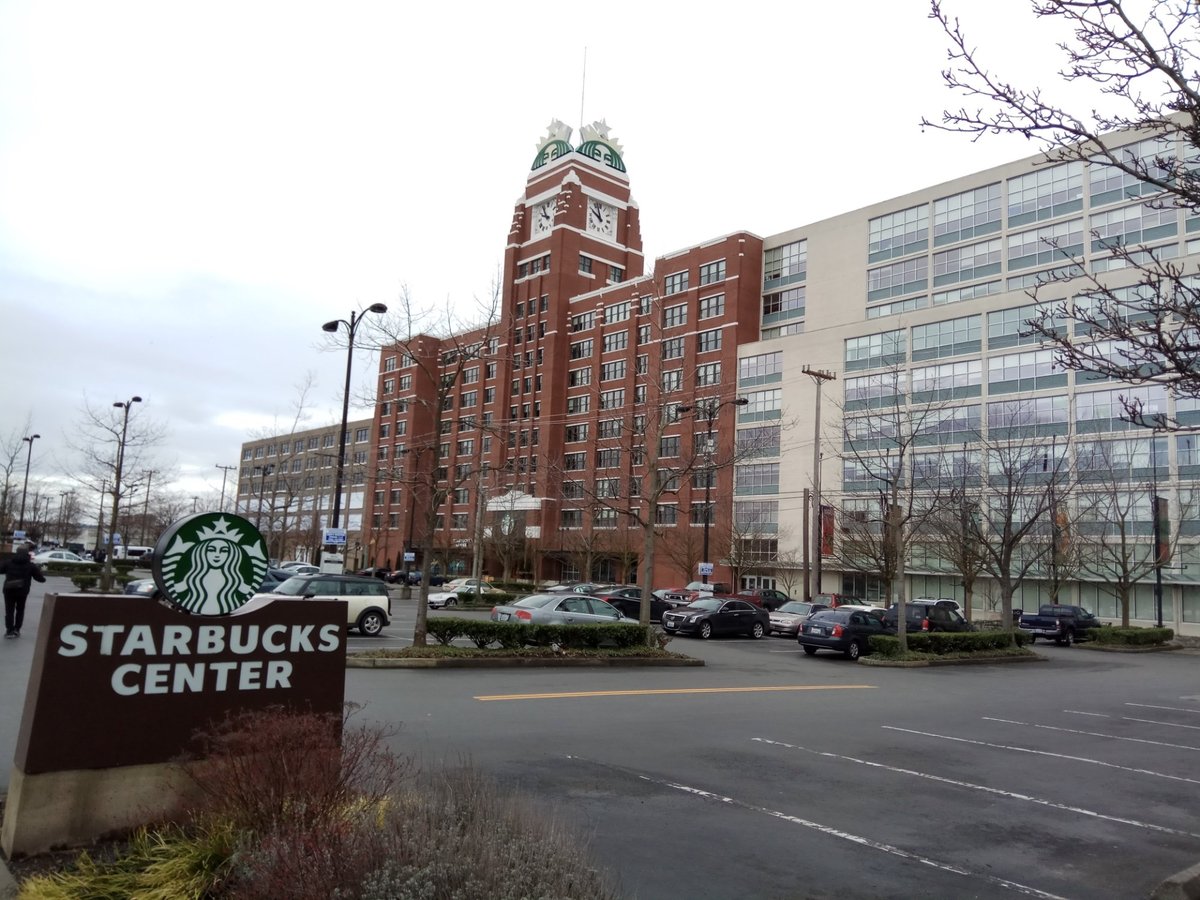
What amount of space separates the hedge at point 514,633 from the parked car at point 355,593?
429 centimetres

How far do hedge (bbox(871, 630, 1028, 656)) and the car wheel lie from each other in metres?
13.1

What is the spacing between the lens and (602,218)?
83.5 m

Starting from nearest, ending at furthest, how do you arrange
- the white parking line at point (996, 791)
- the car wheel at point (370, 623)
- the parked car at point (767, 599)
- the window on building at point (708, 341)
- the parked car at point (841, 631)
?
the white parking line at point (996, 791) → the car wheel at point (370, 623) → the parked car at point (841, 631) → the parked car at point (767, 599) → the window on building at point (708, 341)

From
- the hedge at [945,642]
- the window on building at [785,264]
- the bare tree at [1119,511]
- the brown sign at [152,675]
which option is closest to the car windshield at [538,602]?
the hedge at [945,642]

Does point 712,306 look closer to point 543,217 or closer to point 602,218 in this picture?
point 602,218

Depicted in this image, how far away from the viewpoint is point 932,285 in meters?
58.6

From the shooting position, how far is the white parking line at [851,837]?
226 inches

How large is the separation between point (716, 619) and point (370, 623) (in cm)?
1248

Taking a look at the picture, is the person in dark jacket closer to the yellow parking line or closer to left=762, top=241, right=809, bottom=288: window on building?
the yellow parking line

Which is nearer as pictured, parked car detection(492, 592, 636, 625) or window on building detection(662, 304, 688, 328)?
parked car detection(492, 592, 636, 625)

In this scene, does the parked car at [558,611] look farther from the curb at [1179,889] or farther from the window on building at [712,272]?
the window on building at [712,272]

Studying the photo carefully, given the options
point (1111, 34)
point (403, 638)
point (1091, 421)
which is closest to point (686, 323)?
point (1091, 421)

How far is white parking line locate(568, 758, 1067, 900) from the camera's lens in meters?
5.75

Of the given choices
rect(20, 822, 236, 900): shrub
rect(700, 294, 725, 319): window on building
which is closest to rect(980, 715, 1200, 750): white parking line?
rect(20, 822, 236, 900): shrub
